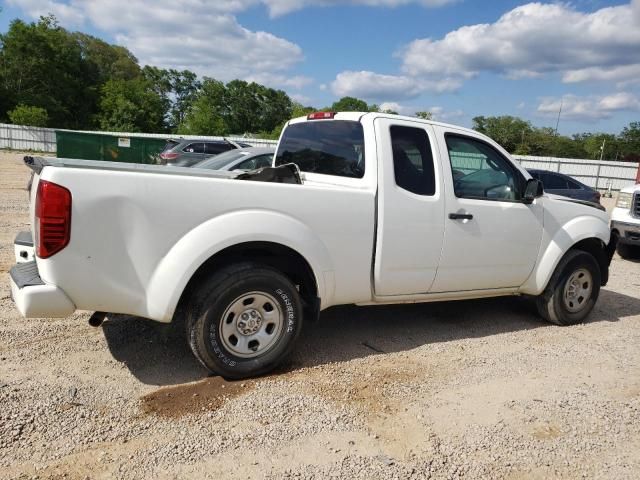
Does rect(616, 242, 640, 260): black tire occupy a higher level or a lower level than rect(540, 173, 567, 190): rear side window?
lower

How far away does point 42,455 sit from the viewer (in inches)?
108

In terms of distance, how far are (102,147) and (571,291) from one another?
2032cm

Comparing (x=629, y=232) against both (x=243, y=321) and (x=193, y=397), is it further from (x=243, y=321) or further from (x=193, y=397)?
(x=193, y=397)

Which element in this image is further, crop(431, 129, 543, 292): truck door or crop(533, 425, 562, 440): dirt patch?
crop(431, 129, 543, 292): truck door

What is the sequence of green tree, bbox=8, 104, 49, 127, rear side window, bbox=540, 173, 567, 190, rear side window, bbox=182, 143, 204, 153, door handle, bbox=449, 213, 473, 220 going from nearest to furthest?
door handle, bbox=449, 213, 473, 220 → rear side window, bbox=540, 173, 567, 190 → rear side window, bbox=182, 143, 204, 153 → green tree, bbox=8, 104, 49, 127

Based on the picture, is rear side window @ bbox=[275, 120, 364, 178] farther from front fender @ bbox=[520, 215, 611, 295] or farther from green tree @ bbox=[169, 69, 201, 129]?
green tree @ bbox=[169, 69, 201, 129]

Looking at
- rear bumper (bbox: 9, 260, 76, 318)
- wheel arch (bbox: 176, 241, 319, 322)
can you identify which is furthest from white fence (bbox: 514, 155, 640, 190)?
rear bumper (bbox: 9, 260, 76, 318)

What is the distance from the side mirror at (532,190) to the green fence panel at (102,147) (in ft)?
60.3

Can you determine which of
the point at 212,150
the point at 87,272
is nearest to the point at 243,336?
the point at 87,272

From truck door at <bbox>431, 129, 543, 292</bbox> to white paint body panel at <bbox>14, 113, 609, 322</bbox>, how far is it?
A: 0.01 m

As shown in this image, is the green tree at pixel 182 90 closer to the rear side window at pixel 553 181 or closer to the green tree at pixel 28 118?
the green tree at pixel 28 118

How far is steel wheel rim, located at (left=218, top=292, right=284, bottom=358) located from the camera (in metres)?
3.59

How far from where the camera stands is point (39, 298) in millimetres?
3057

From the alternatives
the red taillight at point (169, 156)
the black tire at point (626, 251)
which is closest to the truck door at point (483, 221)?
the black tire at point (626, 251)
